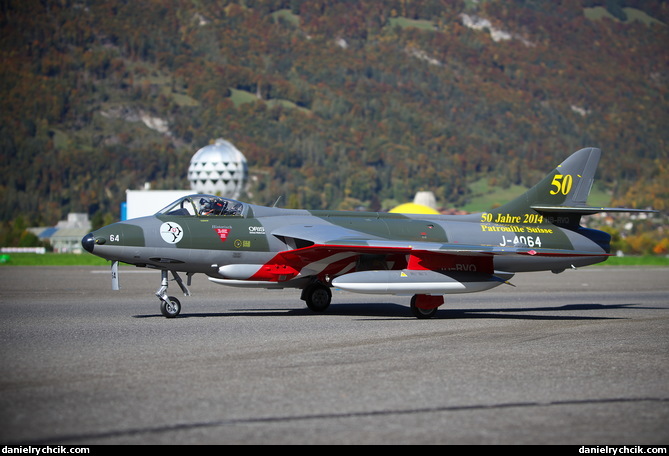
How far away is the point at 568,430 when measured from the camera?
8000mm

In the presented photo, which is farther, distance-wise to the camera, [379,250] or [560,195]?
[560,195]

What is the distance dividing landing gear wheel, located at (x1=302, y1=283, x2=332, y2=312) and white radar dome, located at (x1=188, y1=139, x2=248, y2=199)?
59.4 meters

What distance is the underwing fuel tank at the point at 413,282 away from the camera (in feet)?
57.7

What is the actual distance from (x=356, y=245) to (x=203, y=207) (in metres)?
3.53

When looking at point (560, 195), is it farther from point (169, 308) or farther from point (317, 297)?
point (169, 308)

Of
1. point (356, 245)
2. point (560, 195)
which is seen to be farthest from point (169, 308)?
point (560, 195)

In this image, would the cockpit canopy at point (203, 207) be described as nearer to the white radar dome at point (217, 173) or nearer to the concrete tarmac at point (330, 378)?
the concrete tarmac at point (330, 378)

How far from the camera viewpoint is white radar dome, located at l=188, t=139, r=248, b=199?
261ft

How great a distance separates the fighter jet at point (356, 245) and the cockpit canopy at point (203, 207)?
0.07ft

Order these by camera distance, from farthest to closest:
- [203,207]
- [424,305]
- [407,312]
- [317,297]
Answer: [407,312], [317,297], [203,207], [424,305]

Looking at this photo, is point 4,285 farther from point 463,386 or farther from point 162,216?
point 463,386

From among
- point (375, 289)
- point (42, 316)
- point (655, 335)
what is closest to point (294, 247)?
point (375, 289)

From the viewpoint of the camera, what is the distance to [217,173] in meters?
79.5

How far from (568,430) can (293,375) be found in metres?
3.78
